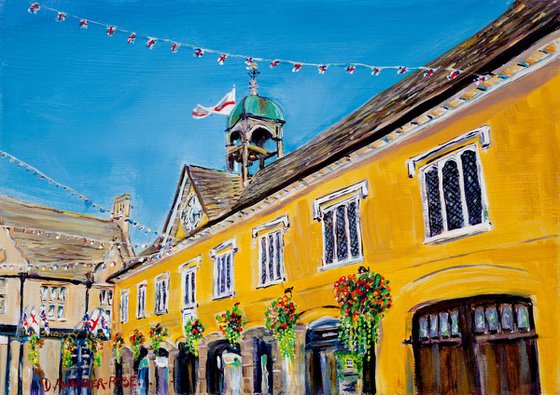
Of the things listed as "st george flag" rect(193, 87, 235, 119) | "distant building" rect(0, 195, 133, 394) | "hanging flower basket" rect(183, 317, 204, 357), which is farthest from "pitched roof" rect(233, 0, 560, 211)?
"distant building" rect(0, 195, 133, 394)

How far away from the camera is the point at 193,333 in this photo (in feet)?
32.8

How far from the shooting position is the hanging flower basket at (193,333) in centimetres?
988

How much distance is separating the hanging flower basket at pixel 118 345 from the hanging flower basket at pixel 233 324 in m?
4.03

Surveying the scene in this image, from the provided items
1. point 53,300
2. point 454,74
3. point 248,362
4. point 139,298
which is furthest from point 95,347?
point 454,74

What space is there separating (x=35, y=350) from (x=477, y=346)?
839cm

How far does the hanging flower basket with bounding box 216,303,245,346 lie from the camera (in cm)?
896

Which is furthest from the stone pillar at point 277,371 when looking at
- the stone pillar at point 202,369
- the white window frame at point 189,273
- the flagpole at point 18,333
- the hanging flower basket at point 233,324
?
the flagpole at point 18,333

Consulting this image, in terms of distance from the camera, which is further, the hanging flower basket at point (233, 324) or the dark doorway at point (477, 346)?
the hanging flower basket at point (233, 324)

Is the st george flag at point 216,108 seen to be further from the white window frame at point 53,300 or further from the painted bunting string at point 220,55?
Answer: the white window frame at point 53,300

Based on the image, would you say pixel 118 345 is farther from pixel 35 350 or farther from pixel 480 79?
pixel 480 79

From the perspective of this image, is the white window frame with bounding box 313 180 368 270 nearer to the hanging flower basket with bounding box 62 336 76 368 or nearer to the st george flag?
the st george flag

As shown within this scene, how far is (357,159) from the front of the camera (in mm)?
7137

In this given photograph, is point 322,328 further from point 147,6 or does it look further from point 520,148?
point 147,6

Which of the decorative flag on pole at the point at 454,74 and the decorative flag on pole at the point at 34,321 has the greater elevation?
the decorative flag on pole at the point at 454,74
